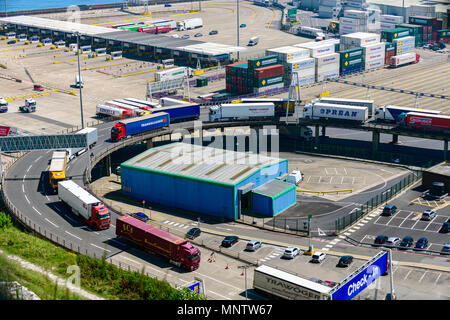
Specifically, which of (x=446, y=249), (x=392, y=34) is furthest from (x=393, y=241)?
(x=392, y=34)

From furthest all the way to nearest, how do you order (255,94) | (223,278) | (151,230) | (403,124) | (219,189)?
1. (255,94)
2. (403,124)
3. (219,189)
4. (151,230)
5. (223,278)

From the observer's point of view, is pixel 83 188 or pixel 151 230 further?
pixel 83 188

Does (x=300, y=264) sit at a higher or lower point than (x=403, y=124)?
lower

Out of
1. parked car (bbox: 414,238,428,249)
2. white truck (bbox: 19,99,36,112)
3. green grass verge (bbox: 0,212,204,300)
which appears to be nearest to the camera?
green grass verge (bbox: 0,212,204,300)

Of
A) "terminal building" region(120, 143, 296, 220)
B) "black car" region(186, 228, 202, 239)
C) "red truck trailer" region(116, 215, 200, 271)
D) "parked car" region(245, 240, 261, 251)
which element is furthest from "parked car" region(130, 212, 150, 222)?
"parked car" region(245, 240, 261, 251)

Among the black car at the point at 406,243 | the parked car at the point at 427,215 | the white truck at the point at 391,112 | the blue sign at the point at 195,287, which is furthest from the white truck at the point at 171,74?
the blue sign at the point at 195,287

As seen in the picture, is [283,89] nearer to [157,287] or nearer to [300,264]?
[300,264]

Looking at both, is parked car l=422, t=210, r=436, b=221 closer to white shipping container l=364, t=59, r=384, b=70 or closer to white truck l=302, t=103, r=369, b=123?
white truck l=302, t=103, r=369, b=123
